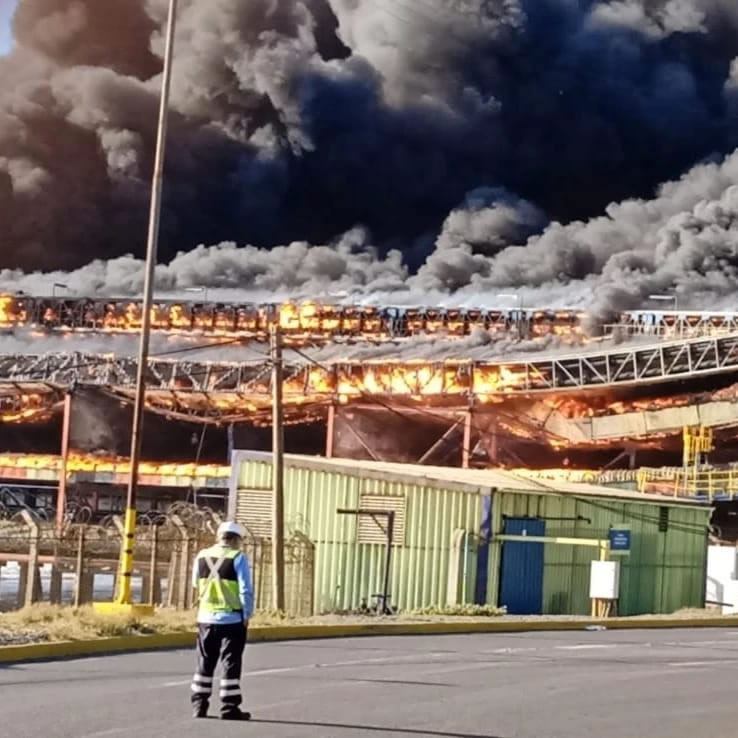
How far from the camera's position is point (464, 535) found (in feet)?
99.7

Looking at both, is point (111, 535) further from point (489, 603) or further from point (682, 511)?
point (682, 511)

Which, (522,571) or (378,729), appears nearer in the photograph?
(378,729)

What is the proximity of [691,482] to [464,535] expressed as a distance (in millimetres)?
26476

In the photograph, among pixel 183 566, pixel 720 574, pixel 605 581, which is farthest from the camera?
pixel 720 574

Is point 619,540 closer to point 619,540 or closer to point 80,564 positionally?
point 619,540

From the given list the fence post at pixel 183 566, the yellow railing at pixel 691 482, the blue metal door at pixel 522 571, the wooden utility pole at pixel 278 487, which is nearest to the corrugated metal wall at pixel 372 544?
the blue metal door at pixel 522 571

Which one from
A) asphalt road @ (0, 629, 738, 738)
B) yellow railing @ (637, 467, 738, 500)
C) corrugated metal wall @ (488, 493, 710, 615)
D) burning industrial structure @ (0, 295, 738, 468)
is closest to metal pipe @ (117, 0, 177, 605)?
asphalt road @ (0, 629, 738, 738)

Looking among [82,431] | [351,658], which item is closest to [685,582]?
[351,658]

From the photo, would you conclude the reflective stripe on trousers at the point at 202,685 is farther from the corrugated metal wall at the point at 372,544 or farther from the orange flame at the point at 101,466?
the orange flame at the point at 101,466

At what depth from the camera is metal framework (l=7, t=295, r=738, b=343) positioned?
247 feet

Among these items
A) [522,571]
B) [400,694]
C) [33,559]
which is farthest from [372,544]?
[400,694]

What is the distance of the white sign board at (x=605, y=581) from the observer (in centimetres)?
2725

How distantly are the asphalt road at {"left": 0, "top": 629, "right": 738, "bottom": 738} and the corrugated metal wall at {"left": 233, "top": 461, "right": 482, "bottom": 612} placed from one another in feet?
42.7

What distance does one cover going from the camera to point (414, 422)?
7344 cm
